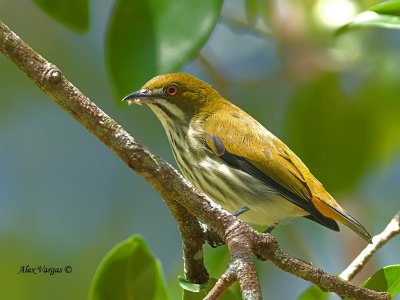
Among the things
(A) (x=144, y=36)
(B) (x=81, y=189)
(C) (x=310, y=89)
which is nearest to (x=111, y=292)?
(A) (x=144, y=36)

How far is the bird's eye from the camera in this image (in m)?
4.22

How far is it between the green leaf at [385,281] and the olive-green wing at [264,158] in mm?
1116

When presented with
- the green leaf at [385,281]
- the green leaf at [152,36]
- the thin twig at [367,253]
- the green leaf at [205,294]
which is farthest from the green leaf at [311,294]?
the green leaf at [152,36]

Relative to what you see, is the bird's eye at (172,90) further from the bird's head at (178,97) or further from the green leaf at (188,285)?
the green leaf at (188,285)

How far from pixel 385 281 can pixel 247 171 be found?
140 centimetres

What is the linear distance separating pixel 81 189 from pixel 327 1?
3.13 m

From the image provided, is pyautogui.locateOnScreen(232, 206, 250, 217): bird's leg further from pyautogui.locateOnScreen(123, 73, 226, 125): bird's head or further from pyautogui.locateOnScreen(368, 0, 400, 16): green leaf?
pyautogui.locateOnScreen(368, 0, 400, 16): green leaf

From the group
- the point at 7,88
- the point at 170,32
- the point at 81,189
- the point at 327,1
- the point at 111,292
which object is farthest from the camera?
the point at 81,189

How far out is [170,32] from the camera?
9.25 feet

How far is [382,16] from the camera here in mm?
2611

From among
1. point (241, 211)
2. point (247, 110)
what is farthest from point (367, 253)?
point (247, 110)

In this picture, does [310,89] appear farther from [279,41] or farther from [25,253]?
[25,253]

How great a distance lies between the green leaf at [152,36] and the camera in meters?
2.77

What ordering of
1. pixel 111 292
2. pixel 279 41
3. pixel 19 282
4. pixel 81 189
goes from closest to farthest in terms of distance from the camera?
pixel 111 292 → pixel 279 41 → pixel 19 282 → pixel 81 189
